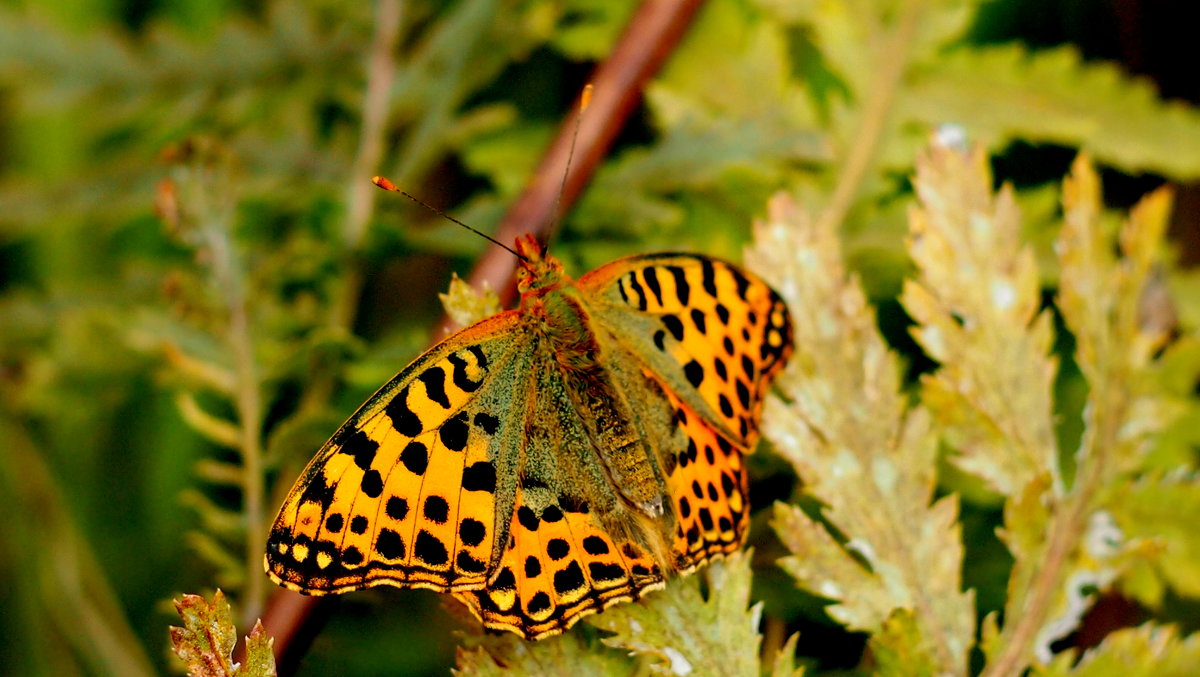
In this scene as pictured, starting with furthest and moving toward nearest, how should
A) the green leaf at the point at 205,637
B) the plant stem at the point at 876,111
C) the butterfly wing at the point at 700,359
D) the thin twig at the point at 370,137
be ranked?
the thin twig at the point at 370,137 < the plant stem at the point at 876,111 < the butterfly wing at the point at 700,359 < the green leaf at the point at 205,637

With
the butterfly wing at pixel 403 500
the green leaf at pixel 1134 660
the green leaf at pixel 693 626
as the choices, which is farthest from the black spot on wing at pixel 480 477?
the green leaf at pixel 1134 660

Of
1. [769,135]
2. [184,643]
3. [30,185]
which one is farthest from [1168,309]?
[30,185]

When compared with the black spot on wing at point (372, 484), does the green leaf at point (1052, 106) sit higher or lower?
higher

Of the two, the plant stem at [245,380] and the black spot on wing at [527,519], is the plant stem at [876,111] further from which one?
the plant stem at [245,380]

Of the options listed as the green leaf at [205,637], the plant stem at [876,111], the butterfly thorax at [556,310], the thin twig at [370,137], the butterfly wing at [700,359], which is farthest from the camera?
the thin twig at [370,137]

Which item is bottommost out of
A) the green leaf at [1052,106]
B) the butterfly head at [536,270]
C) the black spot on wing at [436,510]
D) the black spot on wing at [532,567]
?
the black spot on wing at [532,567]

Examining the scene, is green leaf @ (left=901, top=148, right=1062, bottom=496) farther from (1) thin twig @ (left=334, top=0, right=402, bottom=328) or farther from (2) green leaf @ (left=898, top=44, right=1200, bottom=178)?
(1) thin twig @ (left=334, top=0, right=402, bottom=328)

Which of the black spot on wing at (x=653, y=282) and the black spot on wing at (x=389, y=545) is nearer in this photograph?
the black spot on wing at (x=389, y=545)

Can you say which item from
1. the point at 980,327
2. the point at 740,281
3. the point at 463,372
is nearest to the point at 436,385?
the point at 463,372
